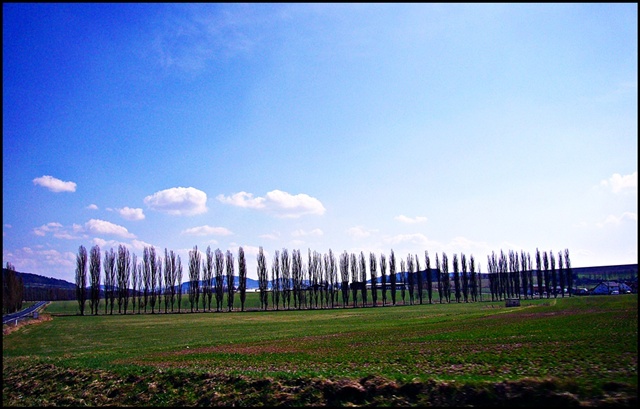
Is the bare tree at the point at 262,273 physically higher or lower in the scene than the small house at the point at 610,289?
higher

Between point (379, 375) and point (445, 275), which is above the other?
point (379, 375)

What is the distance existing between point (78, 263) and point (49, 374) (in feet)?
335

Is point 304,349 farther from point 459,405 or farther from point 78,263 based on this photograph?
point 78,263

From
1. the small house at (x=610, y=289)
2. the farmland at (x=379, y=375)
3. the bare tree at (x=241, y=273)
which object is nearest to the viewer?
the farmland at (x=379, y=375)

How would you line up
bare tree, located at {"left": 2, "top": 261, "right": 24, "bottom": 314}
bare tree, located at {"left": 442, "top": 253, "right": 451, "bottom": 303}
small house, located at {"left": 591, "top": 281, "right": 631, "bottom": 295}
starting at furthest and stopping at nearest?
bare tree, located at {"left": 442, "top": 253, "right": 451, "bottom": 303} → small house, located at {"left": 591, "top": 281, "right": 631, "bottom": 295} → bare tree, located at {"left": 2, "top": 261, "right": 24, "bottom": 314}

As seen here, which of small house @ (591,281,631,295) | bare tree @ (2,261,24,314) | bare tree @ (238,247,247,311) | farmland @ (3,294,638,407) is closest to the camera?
farmland @ (3,294,638,407)

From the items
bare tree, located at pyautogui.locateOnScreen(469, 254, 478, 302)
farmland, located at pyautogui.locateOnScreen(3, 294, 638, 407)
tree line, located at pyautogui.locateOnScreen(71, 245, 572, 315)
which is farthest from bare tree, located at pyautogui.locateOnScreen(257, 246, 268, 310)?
farmland, located at pyautogui.locateOnScreen(3, 294, 638, 407)

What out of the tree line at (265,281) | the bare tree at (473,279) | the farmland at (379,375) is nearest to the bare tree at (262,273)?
the tree line at (265,281)

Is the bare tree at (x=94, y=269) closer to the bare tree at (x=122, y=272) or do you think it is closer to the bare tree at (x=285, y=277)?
the bare tree at (x=122, y=272)

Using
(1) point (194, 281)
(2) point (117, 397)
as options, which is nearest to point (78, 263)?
(1) point (194, 281)

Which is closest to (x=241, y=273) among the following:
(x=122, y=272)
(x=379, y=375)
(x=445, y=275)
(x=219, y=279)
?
(x=219, y=279)

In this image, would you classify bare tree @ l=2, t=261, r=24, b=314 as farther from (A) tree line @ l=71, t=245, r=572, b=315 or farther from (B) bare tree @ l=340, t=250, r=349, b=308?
(B) bare tree @ l=340, t=250, r=349, b=308

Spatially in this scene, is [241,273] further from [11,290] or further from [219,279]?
[11,290]

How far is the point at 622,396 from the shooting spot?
34.8ft
